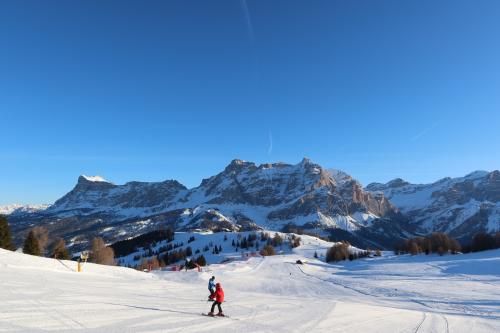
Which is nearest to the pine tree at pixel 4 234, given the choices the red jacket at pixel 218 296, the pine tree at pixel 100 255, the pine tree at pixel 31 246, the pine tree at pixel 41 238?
the pine tree at pixel 31 246

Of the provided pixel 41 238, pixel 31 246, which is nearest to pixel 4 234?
pixel 31 246

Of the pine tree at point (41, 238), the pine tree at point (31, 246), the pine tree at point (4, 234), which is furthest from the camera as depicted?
the pine tree at point (41, 238)

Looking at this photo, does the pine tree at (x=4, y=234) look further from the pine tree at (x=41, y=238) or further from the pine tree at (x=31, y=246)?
the pine tree at (x=41, y=238)

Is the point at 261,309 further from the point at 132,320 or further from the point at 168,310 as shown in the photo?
the point at 132,320

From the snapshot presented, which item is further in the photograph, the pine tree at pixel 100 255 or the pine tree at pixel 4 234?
the pine tree at pixel 100 255

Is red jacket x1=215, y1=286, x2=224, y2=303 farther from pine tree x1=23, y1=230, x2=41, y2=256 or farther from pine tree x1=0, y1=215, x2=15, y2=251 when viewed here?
pine tree x1=23, y1=230, x2=41, y2=256

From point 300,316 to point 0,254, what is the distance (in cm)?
3908

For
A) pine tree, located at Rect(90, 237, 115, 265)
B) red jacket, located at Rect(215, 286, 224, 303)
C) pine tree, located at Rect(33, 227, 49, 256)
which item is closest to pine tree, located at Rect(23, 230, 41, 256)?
pine tree, located at Rect(33, 227, 49, 256)

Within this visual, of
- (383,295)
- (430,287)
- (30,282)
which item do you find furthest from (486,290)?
(30,282)

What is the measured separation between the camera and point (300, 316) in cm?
2639

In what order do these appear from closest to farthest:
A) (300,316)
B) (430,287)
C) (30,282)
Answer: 1. (300,316)
2. (30,282)
3. (430,287)

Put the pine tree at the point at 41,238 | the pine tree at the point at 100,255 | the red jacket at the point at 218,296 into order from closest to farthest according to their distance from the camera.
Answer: the red jacket at the point at 218,296, the pine tree at the point at 41,238, the pine tree at the point at 100,255

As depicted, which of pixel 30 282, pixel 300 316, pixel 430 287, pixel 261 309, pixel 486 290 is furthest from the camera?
pixel 430 287

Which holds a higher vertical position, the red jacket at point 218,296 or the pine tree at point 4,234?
the pine tree at point 4,234
